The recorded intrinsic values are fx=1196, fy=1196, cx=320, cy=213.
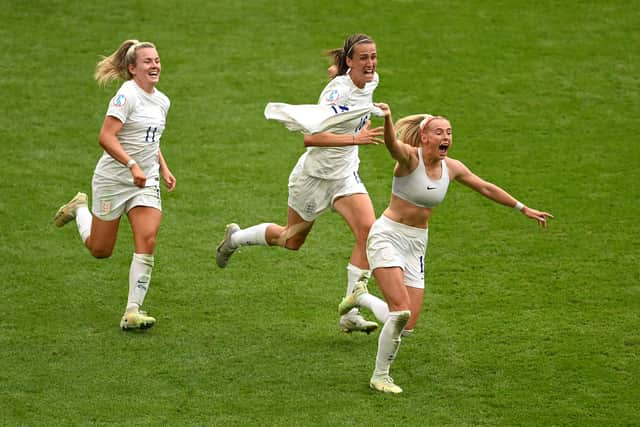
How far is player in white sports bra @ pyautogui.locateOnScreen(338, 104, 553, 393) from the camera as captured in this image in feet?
30.3

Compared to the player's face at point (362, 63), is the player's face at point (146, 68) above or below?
below

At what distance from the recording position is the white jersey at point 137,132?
10.6 m

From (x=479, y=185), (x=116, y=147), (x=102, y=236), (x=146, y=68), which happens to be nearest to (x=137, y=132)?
(x=116, y=147)

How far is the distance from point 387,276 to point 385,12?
415 inches

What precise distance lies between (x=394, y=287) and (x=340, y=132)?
5.41 feet

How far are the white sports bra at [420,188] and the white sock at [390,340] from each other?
36.9 inches

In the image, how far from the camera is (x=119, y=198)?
10.8 m

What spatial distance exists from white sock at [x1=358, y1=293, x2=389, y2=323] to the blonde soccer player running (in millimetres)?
1965

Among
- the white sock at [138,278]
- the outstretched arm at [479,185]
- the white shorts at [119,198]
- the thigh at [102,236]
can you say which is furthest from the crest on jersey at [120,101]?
the outstretched arm at [479,185]

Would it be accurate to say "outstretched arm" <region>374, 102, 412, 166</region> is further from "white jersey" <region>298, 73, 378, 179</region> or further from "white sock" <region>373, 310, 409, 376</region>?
"white sock" <region>373, 310, 409, 376</region>

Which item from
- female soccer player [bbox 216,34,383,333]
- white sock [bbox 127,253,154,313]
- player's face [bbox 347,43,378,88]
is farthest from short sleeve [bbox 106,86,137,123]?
player's face [bbox 347,43,378,88]

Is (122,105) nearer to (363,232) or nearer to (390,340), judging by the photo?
(363,232)

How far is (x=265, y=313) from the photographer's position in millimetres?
11227

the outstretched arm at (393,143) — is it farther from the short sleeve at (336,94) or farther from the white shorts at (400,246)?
the short sleeve at (336,94)
